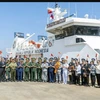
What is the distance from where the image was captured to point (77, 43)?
20.2 metres

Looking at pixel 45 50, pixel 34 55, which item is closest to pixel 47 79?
pixel 45 50

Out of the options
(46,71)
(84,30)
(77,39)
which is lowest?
(46,71)

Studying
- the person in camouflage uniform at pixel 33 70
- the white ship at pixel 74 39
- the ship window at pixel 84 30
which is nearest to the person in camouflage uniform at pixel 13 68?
the person in camouflage uniform at pixel 33 70

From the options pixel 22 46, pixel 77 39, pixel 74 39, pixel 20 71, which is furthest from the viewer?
pixel 22 46

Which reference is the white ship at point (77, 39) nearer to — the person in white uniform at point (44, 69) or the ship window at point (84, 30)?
the ship window at point (84, 30)

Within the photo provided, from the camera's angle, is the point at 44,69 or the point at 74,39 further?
the point at 74,39

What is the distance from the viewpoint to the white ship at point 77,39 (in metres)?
19.1

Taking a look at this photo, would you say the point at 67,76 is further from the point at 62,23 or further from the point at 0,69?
the point at 62,23

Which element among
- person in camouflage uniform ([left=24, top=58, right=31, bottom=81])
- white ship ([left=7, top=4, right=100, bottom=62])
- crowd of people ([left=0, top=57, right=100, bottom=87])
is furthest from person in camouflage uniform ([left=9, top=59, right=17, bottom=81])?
white ship ([left=7, top=4, right=100, bottom=62])

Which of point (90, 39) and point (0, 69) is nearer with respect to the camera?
point (0, 69)

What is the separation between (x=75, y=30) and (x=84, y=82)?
9463mm

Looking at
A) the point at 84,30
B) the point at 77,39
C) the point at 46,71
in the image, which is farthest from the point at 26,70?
the point at 84,30

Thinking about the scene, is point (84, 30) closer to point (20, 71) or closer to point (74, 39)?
point (74, 39)

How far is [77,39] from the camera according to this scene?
2027cm
